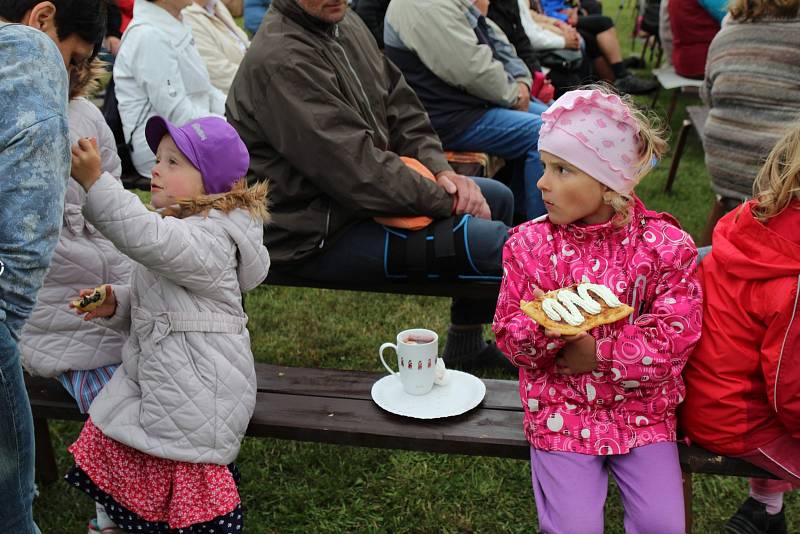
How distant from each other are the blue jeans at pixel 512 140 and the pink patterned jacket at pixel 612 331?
2.22m


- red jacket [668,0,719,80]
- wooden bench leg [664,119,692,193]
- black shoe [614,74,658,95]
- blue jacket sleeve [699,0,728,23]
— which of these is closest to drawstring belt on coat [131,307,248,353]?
wooden bench leg [664,119,692,193]

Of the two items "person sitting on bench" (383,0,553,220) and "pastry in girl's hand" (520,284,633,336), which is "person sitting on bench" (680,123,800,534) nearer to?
"pastry in girl's hand" (520,284,633,336)

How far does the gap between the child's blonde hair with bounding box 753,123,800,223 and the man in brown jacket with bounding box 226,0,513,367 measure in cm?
113

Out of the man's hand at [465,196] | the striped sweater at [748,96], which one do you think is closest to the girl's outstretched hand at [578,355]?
the man's hand at [465,196]

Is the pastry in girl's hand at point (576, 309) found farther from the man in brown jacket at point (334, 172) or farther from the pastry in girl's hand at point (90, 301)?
the pastry in girl's hand at point (90, 301)

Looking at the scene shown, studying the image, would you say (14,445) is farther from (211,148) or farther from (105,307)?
(211,148)

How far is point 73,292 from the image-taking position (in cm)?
251

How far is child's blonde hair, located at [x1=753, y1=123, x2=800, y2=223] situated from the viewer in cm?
203

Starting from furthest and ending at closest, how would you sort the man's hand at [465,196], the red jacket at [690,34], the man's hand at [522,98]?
the red jacket at [690,34] → the man's hand at [522,98] → the man's hand at [465,196]

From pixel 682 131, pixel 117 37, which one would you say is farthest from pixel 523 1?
pixel 117 37

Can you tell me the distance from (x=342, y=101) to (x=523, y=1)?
4.02 metres

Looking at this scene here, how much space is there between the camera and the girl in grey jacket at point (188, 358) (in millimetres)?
2277

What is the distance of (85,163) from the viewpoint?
200 cm

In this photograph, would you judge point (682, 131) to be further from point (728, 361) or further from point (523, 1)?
point (728, 361)
